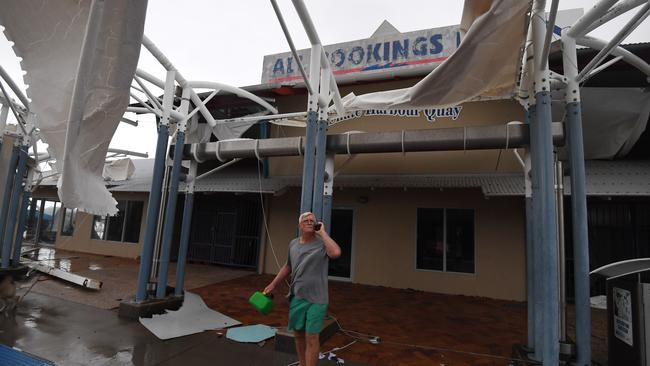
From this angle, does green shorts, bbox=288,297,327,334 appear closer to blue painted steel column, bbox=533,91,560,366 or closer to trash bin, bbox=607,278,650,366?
blue painted steel column, bbox=533,91,560,366

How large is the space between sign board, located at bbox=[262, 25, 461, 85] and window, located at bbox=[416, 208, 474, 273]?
3.76 metres

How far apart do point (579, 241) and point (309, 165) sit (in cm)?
351

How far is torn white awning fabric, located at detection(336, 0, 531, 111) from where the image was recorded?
363 centimetres

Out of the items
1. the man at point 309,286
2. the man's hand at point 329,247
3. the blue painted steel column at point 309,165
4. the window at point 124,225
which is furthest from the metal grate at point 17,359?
the window at point 124,225

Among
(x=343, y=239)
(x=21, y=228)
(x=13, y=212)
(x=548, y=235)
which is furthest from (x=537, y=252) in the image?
(x=21, y=228)

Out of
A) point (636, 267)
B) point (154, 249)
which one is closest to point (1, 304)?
point (154, 249)

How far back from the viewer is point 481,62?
4.11 m

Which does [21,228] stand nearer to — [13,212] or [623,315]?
[13,212]

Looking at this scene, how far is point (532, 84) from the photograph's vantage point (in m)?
4.29

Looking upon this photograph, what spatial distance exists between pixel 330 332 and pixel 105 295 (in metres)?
5.04

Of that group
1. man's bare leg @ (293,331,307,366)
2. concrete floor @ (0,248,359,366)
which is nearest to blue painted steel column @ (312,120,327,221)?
man's bare leg @ (293,331,307,366)

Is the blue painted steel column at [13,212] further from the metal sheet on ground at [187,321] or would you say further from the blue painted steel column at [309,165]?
the blue painted steel column at [309,165]

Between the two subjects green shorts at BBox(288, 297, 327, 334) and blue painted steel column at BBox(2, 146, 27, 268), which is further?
blue painted steel column at BBox(2, 146, 27, 268)

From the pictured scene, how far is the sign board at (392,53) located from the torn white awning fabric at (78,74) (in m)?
7.40
